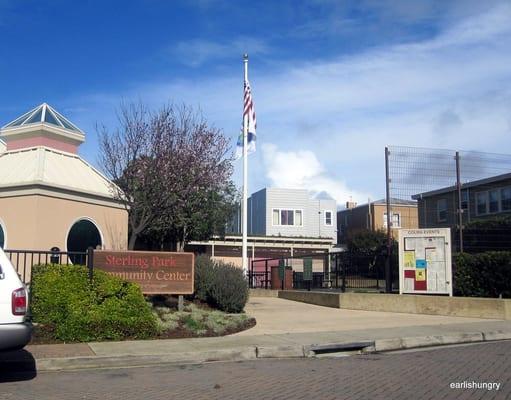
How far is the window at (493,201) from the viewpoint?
122 ft

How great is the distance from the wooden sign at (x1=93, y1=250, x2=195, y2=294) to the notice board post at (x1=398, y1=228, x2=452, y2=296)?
23.2 ft

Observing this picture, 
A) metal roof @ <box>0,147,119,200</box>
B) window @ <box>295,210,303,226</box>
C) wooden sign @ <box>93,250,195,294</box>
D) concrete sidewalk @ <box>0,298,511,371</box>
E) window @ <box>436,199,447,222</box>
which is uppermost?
window @ <box>295,210,303,226</box>

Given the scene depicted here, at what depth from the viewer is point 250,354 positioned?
34.4 ft

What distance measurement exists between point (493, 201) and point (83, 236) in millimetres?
28454

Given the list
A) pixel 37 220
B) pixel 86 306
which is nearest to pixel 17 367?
pixel 86 306

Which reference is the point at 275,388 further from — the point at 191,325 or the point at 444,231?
the point at 444,231

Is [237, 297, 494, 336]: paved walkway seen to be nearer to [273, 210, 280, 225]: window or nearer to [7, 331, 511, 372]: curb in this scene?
[7, 331, 511, 372]: curb

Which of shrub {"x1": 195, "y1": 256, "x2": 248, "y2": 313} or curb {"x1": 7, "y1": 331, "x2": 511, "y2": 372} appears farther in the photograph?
shrub {"x1": 195, "y1": 256, "x2": 248, "y2": 313}

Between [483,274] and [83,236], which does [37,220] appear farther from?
[483,274]

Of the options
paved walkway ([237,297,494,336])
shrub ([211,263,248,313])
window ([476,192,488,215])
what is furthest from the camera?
window ([476,192,488,215])

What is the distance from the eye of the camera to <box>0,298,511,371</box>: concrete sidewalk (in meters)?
9.65

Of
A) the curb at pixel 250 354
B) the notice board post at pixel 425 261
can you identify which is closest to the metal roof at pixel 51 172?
the curb at pixel 250 354

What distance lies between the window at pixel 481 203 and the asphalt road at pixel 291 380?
97.0ft

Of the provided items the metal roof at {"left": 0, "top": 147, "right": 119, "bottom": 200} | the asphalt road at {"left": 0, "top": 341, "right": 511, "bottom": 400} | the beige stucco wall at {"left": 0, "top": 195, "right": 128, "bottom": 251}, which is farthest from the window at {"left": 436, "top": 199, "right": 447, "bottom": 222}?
the beige stucco wall at {"left": 0, "top": 195, "right": 128, "bottom": 251}
